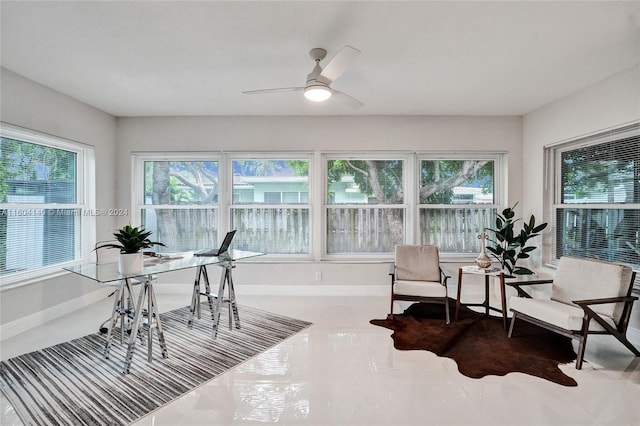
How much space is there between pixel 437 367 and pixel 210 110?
3993 mm

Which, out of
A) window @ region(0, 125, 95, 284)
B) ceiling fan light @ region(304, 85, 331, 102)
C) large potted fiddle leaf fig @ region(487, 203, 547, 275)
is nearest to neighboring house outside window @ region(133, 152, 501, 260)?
large potted fiddle leaf fig @ region(487, 203, 547, 275)

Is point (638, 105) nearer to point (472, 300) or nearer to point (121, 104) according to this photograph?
point (472, 300)

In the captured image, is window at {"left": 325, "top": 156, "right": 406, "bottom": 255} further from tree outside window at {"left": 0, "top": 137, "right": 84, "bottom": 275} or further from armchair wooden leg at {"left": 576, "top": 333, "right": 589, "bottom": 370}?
tree outside window at {"left": 0, "top": 137, "right": 84, "bottom": 275}

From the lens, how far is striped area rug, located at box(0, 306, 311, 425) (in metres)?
1.96

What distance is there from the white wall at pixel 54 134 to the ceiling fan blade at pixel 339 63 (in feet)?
10.2

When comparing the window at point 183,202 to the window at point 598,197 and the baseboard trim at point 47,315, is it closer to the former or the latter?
the baseboard trim at point 47,315

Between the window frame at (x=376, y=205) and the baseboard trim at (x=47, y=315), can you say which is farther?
the window frame at (x=376, y=205)

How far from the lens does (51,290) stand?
3479 millimetres

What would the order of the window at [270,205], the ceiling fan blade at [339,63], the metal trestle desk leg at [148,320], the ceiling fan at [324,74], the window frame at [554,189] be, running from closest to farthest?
the ceiling fan blade at [339,63] → the ceiling fan at [324,74] → the metal trestle desk leg at [148,320] → the window frame at [554,189] → the window at [270,205]

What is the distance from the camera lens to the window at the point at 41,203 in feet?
10.3

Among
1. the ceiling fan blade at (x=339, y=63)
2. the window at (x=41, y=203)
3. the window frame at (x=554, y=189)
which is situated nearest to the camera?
the ceiling fan blade at (x=339, y=63)

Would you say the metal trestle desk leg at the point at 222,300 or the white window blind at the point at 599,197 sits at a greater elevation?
the white window blind at the point at 599,197

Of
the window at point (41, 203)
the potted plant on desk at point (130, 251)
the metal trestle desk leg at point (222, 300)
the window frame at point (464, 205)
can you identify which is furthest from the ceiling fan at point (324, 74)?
the window at point (41, 203)

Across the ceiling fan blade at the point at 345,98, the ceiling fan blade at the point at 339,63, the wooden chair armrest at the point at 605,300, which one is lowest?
the wooden chair armrest at the point at 605,300
